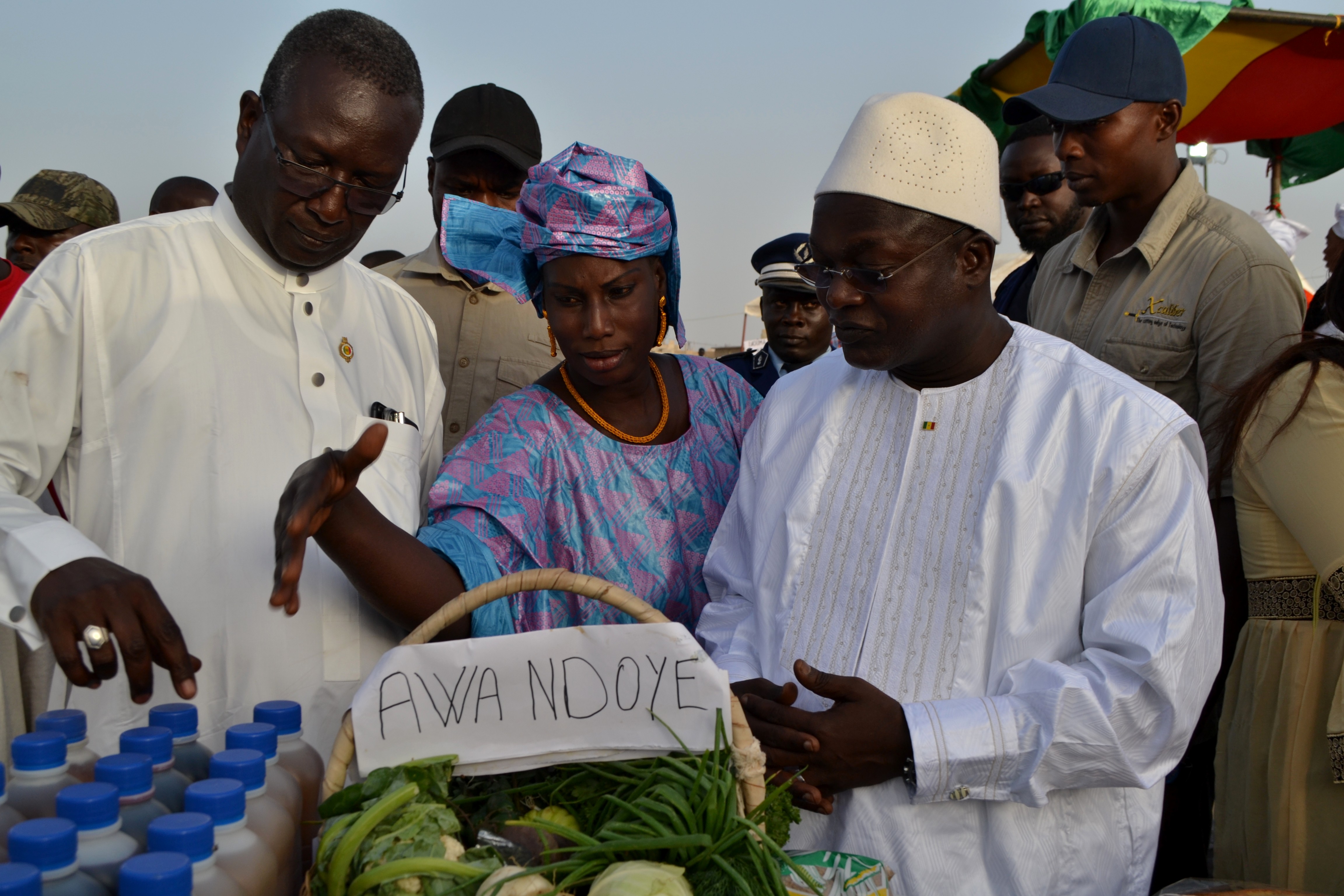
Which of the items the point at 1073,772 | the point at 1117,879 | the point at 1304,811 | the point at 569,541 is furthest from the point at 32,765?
the point at 1304,811

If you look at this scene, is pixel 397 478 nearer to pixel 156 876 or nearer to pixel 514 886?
pixel 514 886

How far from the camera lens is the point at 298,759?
170cm

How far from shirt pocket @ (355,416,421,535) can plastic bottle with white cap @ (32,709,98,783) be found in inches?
29.0

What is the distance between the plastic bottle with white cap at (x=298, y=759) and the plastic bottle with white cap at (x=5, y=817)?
373 millimetres

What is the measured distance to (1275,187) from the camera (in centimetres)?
837

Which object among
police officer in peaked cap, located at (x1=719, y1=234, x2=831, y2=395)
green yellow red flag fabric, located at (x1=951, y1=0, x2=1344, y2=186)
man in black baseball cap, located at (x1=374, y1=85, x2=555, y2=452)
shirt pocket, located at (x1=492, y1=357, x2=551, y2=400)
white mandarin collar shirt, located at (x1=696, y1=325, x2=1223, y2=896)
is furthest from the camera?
green yellow red flag fabric, located at (x1=951, y1=0, x2=1344, y2=186)

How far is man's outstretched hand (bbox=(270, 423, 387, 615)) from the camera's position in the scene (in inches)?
61.7

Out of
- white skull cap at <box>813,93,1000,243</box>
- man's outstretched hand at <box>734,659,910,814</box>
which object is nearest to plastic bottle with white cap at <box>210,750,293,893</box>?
man's outstretched hand at <box>734,659,910,814</box>

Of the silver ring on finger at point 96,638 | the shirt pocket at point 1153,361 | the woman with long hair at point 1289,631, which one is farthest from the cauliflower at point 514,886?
the shirt pocket at point 1153,361

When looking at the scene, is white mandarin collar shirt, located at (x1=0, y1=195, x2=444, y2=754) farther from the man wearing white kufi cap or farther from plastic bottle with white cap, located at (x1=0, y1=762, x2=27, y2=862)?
the man wearing white kufi cap

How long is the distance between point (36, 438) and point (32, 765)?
0.83m

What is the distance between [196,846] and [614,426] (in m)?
1.48

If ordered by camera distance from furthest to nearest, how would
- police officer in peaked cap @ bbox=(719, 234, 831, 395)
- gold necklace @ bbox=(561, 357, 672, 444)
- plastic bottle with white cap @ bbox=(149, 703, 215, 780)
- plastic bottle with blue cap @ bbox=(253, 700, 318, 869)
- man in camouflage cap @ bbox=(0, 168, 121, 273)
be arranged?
police officer in peaked cap @ bbox=(719, 234, 831, 395), man in camouflage cap @ bbox=(0, 168, 121, 273), gold necklace @ bbox=(561, 357, 672, 444), plastic bottle with blue cap @ bbox=(253, 700, 318, 869), plastic bottle with white cap @ bbox=(149, 703, 215, 780)

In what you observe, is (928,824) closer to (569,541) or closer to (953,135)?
(569,541)
